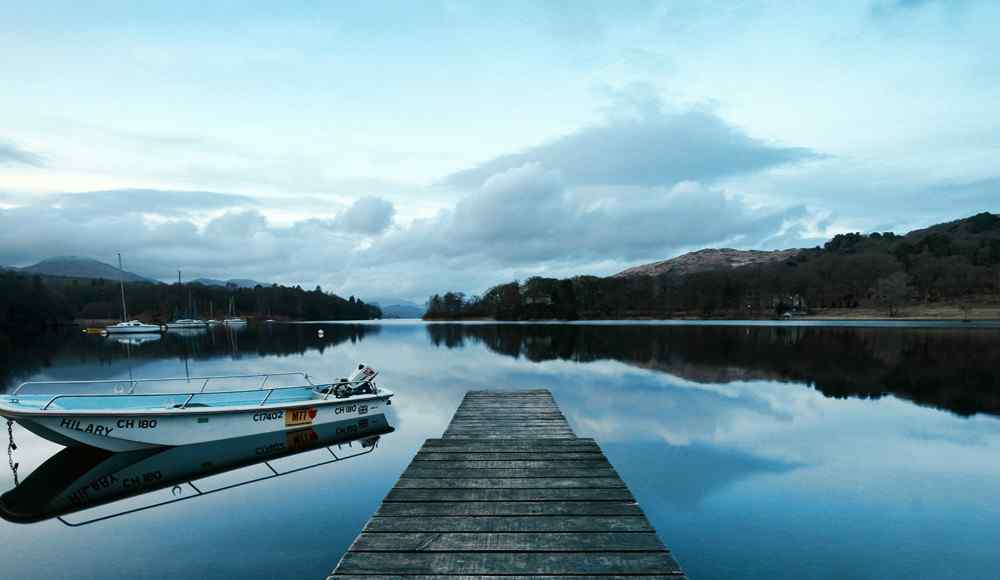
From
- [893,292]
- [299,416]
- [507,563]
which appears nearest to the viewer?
[507,563]

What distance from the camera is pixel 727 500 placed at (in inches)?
394

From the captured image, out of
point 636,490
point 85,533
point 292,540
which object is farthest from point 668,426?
point 85,533

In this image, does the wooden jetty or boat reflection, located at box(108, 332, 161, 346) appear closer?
the wooden jetty

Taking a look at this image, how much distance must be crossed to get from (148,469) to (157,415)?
54.3 inches

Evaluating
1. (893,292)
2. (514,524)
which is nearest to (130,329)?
(514,524)

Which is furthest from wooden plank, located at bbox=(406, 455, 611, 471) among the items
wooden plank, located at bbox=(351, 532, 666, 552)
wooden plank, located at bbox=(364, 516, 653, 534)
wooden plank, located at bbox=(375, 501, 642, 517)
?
wooden plank, located at bbox=(351, 532, 666, 552)

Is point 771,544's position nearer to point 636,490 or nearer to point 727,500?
point 727,500

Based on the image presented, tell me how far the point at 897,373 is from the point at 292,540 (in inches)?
1254

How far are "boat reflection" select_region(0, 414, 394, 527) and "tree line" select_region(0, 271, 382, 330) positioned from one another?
428 ft

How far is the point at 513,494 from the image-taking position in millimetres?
7809

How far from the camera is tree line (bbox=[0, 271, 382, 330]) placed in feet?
375

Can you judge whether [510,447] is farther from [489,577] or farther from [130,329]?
[130,329]

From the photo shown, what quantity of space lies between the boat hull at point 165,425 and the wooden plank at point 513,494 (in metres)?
8.34

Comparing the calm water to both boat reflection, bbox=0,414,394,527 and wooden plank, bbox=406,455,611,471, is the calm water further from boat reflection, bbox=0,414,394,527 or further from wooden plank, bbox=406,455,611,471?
wooden plank, bbox=406,455,611,471
